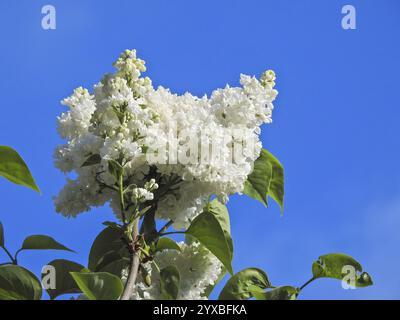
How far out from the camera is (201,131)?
7.25 ft

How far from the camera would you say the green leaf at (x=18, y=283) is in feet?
6.75

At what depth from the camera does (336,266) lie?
2.41 m

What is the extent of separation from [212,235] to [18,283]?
56 cm

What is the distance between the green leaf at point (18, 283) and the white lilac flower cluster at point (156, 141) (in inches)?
12.1

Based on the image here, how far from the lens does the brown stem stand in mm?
1933

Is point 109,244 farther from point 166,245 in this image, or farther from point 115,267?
point 166,245

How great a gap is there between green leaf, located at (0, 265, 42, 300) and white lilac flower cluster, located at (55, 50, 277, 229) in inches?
12.1

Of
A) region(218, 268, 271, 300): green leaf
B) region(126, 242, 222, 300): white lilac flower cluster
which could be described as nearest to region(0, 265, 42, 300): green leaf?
region(126, 242, 222, 300): white lilac flower cluster

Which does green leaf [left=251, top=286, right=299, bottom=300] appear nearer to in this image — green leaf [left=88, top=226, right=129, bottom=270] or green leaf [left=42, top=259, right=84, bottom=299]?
green leaf [left=88, top=226, right=129, bottom=270]

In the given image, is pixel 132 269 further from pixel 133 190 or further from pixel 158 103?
pixel 158 103

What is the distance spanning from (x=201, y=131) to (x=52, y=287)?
63 cm

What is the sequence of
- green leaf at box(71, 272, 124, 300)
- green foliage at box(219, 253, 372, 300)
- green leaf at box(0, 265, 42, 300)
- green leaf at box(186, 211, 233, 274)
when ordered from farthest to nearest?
green foliage at box(219, 253, 372, 300), green leaf at box(186, 211, 233, 274), green leaf at box(0, 265, 42, 300), green leaf at box(71, 272, 124, 300)
